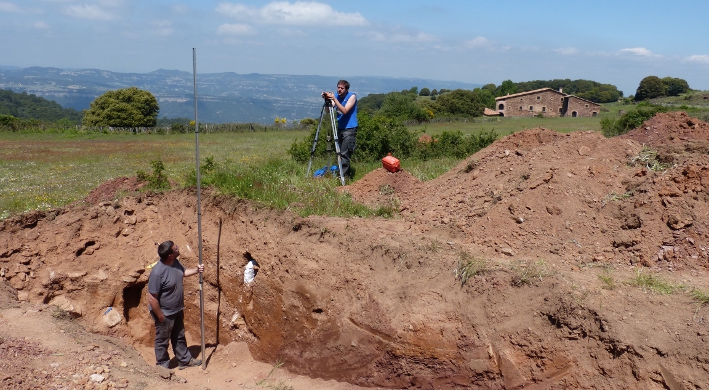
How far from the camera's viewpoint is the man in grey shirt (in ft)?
21.5

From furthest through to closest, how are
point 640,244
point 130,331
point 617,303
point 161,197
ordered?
1. point 161,197
2. point 130,331
3. point 640,244
4. point 617,303

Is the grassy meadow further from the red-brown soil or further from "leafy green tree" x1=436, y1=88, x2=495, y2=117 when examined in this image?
"leafy green tree" x1=436, y1=88, x2=495, y2=117

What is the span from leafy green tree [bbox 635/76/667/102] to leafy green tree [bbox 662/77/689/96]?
82 centimetres

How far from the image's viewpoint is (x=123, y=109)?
A: 50250 millimetres

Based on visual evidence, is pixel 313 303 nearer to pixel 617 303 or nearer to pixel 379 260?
pixel 379 260

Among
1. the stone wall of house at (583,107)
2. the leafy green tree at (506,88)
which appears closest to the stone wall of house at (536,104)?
the stone wall of house at (583,107)

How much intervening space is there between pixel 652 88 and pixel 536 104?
1438cm

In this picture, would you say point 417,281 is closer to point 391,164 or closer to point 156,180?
point 391,164

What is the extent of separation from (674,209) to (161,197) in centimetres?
726

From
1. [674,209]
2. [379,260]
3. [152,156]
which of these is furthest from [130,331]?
[152,156]

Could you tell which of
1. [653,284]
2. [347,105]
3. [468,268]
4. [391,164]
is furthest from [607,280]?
[347,105]

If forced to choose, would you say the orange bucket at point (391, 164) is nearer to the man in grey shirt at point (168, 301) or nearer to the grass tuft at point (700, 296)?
the man in grey shirt at point (168, 301)

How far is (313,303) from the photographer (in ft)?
21.4

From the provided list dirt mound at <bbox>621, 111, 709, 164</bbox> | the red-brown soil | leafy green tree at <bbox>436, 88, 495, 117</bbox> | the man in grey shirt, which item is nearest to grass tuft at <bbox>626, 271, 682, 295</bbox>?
the red-brown soil
